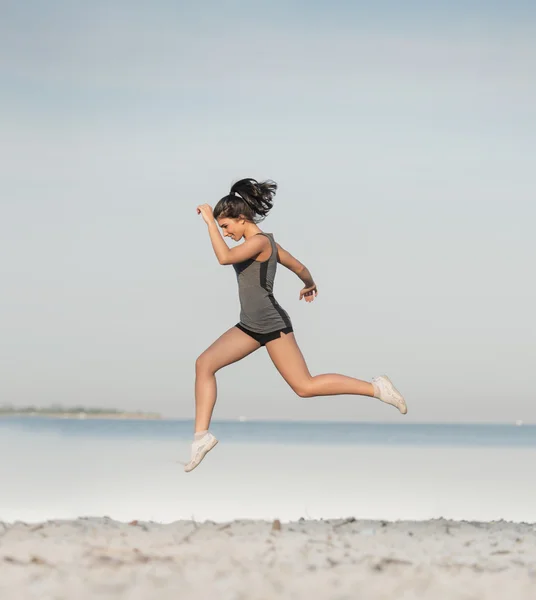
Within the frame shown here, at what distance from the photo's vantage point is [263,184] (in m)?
6.00

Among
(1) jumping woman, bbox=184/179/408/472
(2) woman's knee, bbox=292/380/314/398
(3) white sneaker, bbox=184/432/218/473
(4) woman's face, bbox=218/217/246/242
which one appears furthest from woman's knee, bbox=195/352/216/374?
(4) woman's face, bbox=218/217/246/242

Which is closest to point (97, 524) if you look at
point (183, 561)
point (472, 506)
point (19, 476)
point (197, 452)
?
point (197, 452)

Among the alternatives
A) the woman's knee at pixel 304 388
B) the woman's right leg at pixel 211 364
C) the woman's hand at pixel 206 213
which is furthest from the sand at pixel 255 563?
the woman's hand at pixel 206 213

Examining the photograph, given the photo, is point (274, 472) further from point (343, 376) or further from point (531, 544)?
point (531, 544)

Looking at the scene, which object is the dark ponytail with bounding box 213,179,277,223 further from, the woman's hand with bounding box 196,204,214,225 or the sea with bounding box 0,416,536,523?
the sea with bounding box 0,416,536,523


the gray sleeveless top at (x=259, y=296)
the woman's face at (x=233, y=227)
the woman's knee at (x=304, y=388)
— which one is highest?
the woman's face at (x=233, y=227)

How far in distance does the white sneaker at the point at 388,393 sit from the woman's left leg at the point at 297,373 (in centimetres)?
33

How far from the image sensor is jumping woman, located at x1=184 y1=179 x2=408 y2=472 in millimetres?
5828

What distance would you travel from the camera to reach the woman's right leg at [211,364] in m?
5.82

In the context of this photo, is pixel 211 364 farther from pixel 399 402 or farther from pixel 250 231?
pixel 399 402

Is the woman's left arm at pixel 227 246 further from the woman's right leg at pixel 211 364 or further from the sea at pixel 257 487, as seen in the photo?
the sea at pixel 257 487

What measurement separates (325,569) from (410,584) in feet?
1.24

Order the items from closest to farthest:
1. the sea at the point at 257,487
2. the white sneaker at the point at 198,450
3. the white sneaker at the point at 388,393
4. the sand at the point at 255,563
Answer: the sand at the point at 255,563 → the white sneaker at the point at 198,450 → the white sneaker at the point at 388,393 → the sea at the point at 257,487

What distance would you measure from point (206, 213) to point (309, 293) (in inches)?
45.0
